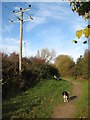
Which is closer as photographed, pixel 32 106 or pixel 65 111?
pixel 65 111

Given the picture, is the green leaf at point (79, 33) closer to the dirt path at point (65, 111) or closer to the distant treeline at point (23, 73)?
the dirt path at point (65, 111)

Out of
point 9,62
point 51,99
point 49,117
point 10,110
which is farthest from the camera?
point 9,62

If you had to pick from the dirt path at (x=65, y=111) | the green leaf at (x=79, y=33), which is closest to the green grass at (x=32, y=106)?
the dirt path at (x=65, y=111)

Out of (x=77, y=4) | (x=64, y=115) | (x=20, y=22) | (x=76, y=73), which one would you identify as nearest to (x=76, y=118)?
(x=64, y=115)

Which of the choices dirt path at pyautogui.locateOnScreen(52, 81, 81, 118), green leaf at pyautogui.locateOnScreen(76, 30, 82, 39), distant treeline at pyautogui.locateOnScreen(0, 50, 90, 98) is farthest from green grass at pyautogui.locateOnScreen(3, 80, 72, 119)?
→ green leaf at pyautogui.locateOnScreen(76, 30, 82, 39)

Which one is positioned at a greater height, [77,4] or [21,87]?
[77,4]

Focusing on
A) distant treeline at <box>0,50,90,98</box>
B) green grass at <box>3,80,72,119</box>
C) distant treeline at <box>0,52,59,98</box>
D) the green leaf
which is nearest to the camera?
the green leaf

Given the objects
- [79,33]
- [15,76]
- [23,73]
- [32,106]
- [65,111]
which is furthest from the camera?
[23,73]

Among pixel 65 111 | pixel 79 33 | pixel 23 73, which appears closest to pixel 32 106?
pixel 65 111

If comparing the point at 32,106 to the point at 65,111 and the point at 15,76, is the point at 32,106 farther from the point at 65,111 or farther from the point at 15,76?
the point at 15,76

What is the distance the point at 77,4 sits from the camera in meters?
Answer: 5.44

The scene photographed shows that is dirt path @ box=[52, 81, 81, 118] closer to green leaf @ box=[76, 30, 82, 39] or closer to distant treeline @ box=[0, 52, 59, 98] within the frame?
distant treeline @ box=[0, 52, 59, 98]

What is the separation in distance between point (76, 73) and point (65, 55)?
16906 mm

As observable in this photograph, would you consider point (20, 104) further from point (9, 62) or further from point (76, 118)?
point (9, 62)
